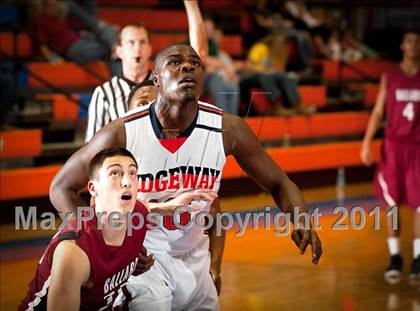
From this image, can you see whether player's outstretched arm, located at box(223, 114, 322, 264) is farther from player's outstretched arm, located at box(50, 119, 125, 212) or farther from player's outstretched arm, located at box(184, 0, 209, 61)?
player's outstretched arm, located at box(184, 0, 209, 61)

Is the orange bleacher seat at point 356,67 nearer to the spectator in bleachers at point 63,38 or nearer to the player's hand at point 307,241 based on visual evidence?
the spectator in bleachers at point 63,38

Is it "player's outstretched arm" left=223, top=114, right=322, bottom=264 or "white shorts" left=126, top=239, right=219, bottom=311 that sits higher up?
"player's outstretched arm" left=223, top=114, right=322, bottom=264

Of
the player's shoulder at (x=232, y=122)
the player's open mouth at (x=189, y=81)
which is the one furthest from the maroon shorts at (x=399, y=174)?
the player's open mouth at (x=189, y=81)

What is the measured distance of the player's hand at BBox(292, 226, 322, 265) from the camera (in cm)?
364

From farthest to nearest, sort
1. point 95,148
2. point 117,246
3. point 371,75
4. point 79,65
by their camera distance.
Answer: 1. point 371,75
2. point 79,65
3. point 95,148
4. point 117,246

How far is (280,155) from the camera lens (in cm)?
1027

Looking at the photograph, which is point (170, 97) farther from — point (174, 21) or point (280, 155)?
point (174, 21)

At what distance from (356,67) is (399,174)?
709cm

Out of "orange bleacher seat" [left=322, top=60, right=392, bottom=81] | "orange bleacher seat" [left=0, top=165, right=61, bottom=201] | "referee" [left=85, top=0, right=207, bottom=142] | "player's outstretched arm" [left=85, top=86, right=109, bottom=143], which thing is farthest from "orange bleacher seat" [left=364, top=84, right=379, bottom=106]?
"player's outstretched arm" [left=85, top=86, right=109, bottom=143]

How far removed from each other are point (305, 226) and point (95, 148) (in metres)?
0.88

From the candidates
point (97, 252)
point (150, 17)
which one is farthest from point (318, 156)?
point (97, 252)

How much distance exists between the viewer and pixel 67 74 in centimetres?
1043

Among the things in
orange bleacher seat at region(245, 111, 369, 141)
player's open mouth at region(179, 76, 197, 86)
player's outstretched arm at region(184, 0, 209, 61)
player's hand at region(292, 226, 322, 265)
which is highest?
player's outstretched arm at region(184, 0, 209, 61)

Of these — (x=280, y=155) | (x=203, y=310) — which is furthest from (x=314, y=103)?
(x=203, y=310)
